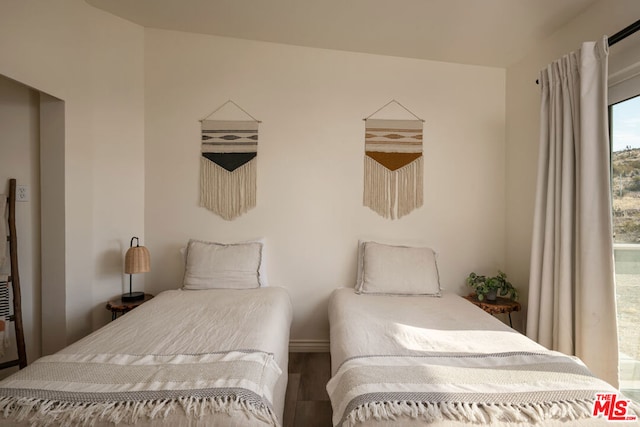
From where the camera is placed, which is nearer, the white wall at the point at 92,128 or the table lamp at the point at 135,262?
the white wall at the point at 92,128

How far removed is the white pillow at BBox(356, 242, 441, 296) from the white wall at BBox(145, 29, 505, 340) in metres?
0.20

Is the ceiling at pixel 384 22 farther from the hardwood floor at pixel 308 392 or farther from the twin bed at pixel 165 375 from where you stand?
the hardwood floor at pixel 308 392

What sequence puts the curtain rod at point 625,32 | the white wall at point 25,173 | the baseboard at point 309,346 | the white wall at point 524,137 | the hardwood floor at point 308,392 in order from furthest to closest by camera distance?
the baseboard at point 309,346 < the white wall at point 25,173 < the white wall at point 524,137 < the hardwood floor at point 308,392 < the curtain rod at point 625,32

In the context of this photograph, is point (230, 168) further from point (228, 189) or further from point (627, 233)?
point (627, 233)

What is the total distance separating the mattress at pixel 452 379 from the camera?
3.21 ft

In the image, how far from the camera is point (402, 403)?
1.01 m

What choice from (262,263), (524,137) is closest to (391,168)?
(524,137)

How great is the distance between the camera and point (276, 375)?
1299 millimetres

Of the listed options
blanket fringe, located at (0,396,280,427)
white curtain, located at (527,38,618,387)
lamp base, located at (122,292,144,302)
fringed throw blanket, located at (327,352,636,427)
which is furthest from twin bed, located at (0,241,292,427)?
white curtain, located at (527,38,618,387)

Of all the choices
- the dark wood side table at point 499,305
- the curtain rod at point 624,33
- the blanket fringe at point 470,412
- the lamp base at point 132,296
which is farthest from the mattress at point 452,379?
the lamp base at point 132,296

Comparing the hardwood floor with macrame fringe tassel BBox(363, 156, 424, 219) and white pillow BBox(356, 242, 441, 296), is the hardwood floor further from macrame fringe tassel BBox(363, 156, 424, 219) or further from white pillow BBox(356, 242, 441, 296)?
macrame fringe tassel BBox(363, 156, 424, 219)

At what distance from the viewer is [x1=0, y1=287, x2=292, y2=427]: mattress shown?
0.98m

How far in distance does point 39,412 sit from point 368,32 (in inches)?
106

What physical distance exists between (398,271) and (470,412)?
143cm
